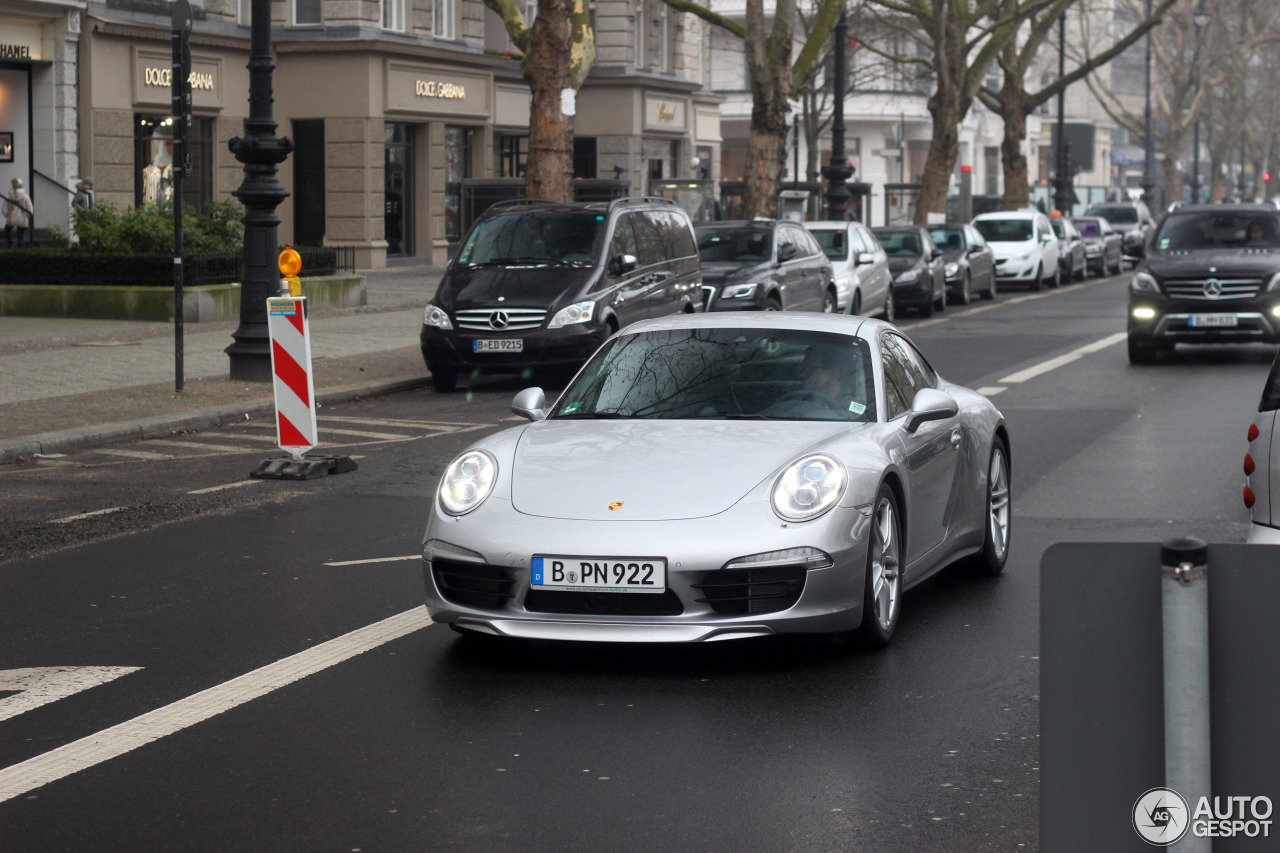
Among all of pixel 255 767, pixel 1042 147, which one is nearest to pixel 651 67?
pixel 255 767

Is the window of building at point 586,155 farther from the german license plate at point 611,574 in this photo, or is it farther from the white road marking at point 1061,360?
the german license plate at point 611,574

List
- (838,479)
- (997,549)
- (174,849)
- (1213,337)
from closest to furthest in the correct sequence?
1. (174,849)
2. (838,479)
3. (997,549)
4. (1213,337)

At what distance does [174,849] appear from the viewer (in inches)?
182

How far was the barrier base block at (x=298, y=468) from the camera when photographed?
11812 mm

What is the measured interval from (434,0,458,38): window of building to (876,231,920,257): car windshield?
577 inches

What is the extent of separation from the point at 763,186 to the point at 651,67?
19433 mm

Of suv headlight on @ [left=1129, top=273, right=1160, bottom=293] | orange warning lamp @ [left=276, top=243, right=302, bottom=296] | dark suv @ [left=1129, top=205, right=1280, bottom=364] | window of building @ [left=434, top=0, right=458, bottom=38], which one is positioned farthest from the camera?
window of building @ [left=434, top=0, right=458, bottom=38]

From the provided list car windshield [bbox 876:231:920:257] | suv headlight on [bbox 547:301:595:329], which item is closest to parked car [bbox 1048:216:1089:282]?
car windshield [bbox 876:231:920:257]

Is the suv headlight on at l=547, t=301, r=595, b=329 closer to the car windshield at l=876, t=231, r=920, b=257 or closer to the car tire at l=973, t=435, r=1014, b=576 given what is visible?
the car tire at l=973, t=435, r=1014, b=576

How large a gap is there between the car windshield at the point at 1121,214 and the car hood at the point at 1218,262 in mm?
39924

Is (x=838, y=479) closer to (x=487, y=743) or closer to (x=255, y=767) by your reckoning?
(x=487, y=743)

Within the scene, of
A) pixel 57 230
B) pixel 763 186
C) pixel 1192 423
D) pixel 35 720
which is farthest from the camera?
pixel 763 186

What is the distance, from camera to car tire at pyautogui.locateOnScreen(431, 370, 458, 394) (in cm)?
1805

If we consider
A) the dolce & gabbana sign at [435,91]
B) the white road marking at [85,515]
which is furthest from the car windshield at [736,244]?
the dolce & gabbana sign at [435,91]
